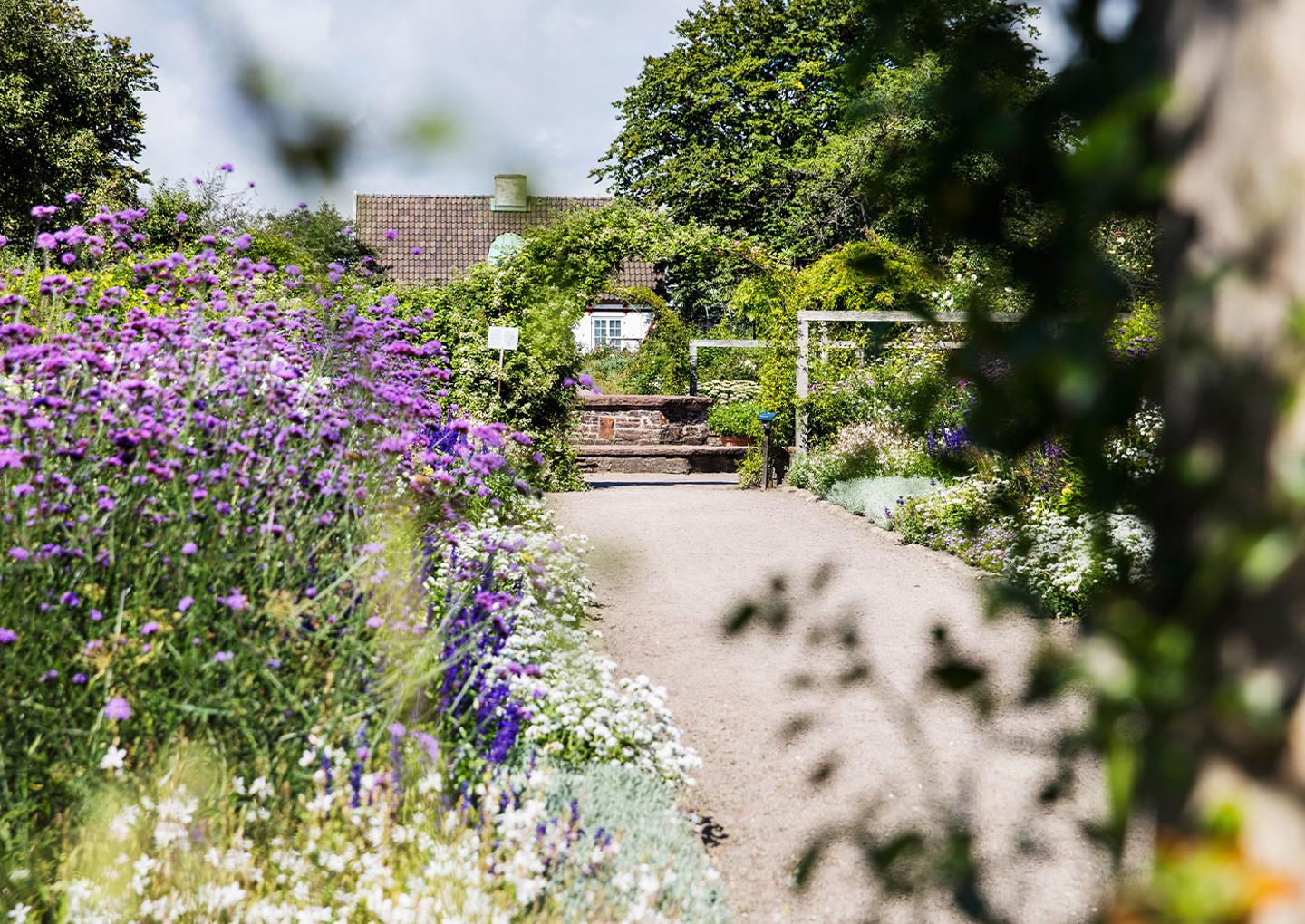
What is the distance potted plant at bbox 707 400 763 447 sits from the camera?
18.8m

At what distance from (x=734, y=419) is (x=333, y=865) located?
55.3ft

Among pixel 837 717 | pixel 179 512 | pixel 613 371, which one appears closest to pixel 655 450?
pixel 613 371

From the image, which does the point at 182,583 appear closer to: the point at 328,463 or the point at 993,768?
the point at 328,463

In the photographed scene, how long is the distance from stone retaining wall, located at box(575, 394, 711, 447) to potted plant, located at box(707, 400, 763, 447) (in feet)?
2.95

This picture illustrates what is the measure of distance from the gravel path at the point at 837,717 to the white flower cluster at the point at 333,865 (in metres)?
0.68

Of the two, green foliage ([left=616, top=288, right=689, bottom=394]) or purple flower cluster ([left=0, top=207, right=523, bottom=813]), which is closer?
purple flower cluster ([left=0, top=207, right=523, bottom=813])

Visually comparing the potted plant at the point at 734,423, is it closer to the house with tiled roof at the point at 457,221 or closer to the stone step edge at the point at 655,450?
the stone step edge at the point at 655,450

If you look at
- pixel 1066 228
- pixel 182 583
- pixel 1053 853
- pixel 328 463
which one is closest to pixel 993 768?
pixel 1053 853

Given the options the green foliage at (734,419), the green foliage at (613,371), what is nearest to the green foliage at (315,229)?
the green foliage at (734,419)

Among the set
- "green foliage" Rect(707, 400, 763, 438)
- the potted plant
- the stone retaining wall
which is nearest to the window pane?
"green foliage" Rect(707, 400, 763, 438)

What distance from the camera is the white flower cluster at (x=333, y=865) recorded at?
244 cm

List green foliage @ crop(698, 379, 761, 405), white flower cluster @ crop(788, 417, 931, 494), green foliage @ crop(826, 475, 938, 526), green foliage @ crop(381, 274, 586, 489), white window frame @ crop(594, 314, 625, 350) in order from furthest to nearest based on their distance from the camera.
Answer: white window frame @ crop(594, 314, 625, 350) → green foliage @ crop(698, 379, 761, 405) → green foliage @ crop(381, 274, 586, 489) → white flower cluster @ crop(788, 417, 931, 494) → green foliage @ crop(826, 475, 938, 526)

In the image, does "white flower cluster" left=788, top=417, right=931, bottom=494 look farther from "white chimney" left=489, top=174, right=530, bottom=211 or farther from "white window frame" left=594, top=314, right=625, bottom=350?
"white window frame" left=594, top=314, right=625, bottom=350

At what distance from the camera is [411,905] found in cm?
248
